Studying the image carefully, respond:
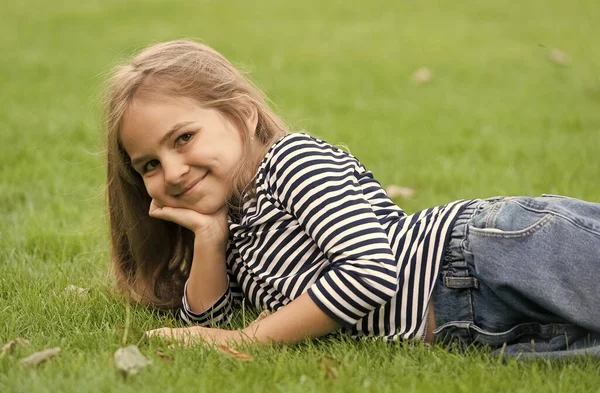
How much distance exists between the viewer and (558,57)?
759cm

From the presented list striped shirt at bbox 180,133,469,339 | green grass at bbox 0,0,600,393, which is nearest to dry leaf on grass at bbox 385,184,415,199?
green grass at bbox 0,0,600,393

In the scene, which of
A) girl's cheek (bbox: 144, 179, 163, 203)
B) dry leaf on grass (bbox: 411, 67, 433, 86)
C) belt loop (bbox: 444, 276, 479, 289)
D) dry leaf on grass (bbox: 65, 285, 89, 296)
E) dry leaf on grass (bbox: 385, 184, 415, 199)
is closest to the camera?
belt loop (bbox: 444, 276, 479, 289)

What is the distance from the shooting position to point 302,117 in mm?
5469

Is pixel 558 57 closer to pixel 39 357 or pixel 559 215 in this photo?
pixel 559 215

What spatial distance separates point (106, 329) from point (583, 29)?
330 inches

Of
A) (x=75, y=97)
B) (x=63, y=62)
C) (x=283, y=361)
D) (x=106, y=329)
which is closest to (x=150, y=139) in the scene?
(x=106, y=329)

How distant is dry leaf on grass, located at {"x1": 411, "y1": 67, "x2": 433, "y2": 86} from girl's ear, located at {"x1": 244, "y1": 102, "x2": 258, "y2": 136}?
444 cm

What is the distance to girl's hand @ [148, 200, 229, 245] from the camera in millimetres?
2350

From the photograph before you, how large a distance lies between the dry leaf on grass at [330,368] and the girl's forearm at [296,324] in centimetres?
14

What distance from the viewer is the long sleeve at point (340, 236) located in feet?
6.78

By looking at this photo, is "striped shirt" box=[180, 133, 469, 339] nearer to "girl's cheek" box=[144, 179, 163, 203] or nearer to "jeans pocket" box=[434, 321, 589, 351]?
"jeans pocket" box=[434, 321, 589, 351]

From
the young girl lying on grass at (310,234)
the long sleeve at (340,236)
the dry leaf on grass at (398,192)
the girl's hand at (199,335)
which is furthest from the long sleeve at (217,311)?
the dry leaf on grass at (398,192)

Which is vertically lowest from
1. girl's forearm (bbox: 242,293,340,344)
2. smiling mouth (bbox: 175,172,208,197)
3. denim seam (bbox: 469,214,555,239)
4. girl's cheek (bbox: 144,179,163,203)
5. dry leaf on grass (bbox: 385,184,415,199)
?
dry leaf on grass (bbox: 385,184,415,199)

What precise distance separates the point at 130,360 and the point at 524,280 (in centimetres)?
95
